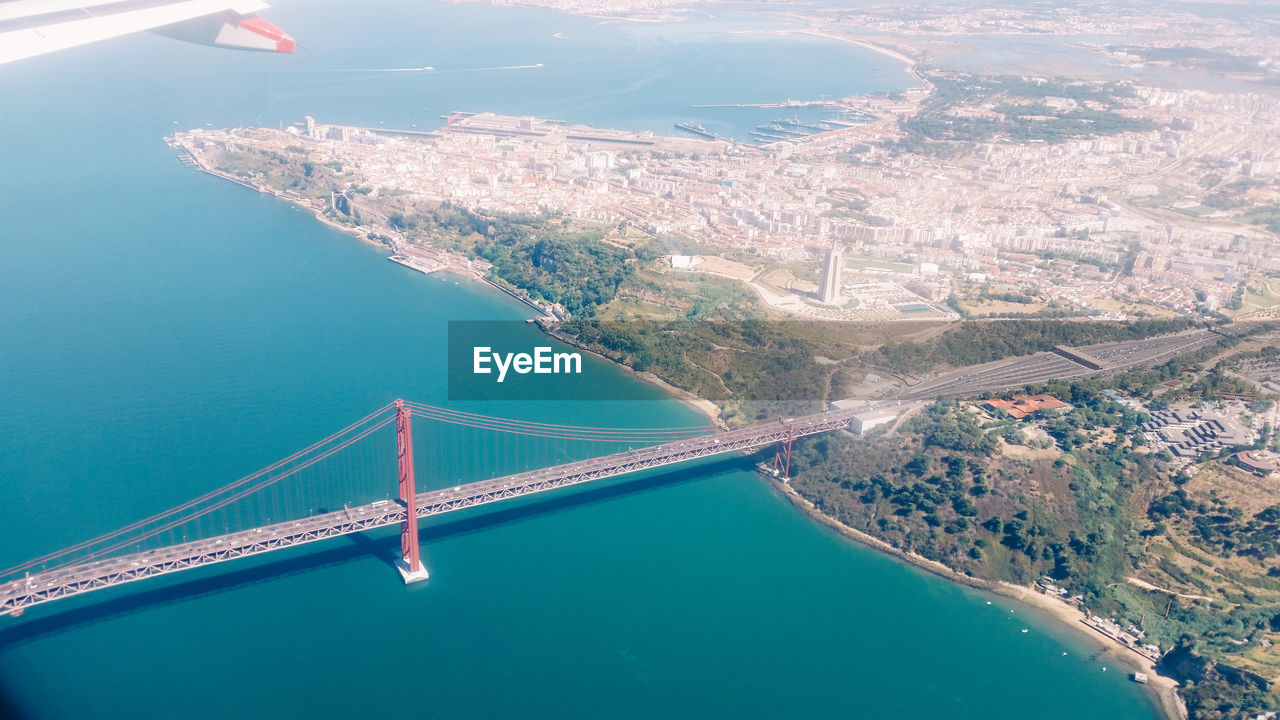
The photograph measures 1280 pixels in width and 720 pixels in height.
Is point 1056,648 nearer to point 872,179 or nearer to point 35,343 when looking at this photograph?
point 35,343

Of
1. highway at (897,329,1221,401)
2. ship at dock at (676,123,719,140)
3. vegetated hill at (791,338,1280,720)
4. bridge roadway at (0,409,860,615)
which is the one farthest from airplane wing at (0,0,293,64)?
ship at dock at (676,123,719,140)

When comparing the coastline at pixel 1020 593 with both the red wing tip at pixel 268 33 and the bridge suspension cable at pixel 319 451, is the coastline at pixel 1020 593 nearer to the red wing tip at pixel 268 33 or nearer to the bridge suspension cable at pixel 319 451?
the bridge suspension cable at pixel 319 451

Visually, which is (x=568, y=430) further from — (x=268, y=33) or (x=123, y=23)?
(x=123, y=23)

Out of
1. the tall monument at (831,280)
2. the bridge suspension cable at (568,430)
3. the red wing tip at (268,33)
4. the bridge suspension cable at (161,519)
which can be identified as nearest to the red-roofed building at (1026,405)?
the tall monument at (831,280)

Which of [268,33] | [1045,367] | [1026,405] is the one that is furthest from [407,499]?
[1045,367]

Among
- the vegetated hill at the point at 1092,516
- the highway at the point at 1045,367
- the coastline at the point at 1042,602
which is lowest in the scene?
the coastline at the point at 1042,602

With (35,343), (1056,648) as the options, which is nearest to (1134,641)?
(1056,648)

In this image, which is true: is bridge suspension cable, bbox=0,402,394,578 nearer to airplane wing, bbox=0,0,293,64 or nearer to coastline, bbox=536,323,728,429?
airplane wing, bbox=0,0,293,64
